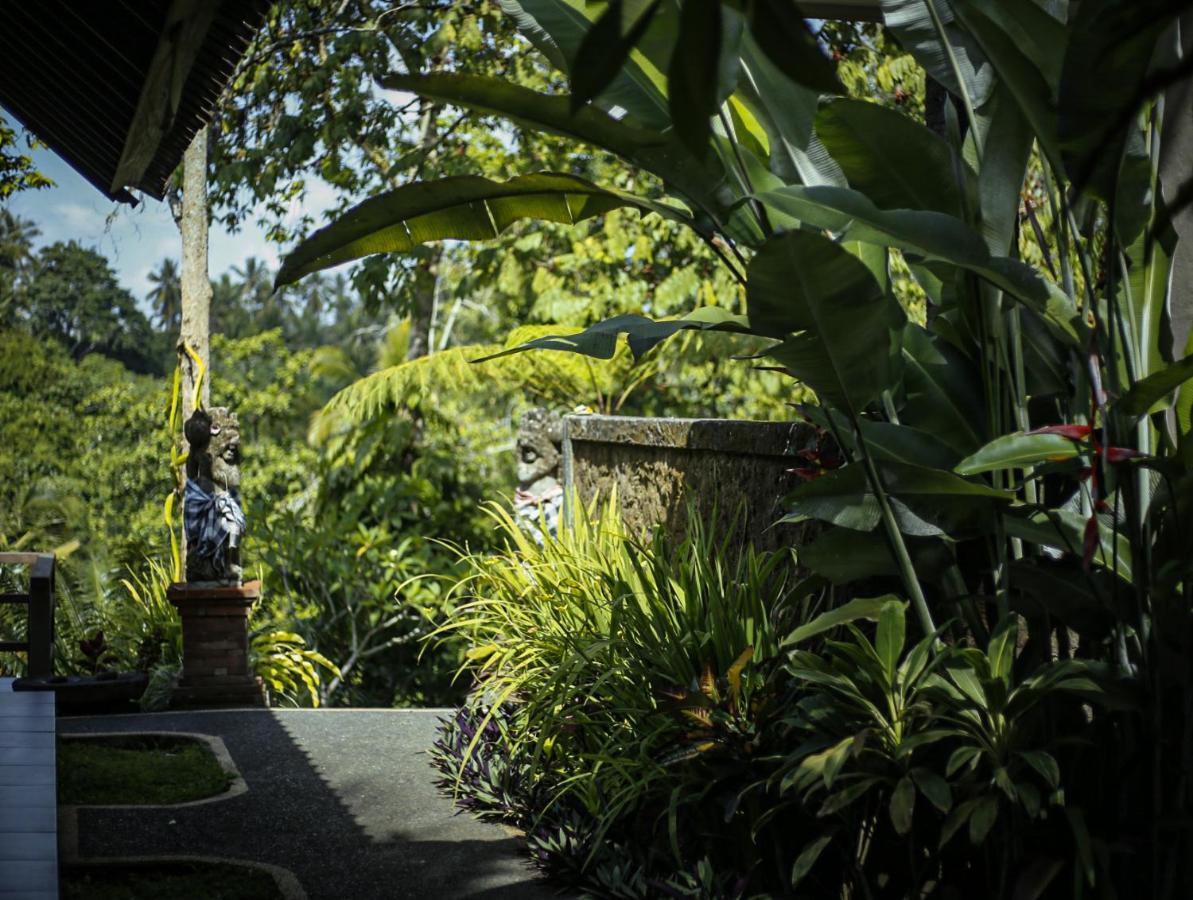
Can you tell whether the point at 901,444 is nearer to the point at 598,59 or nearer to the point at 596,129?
the point at 596,129

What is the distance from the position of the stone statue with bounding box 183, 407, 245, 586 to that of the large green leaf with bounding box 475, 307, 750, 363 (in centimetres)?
614

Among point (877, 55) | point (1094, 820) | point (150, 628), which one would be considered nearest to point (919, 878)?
point (1094, 820)

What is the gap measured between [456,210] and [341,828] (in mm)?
3159

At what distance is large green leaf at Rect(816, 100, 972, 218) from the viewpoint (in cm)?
356

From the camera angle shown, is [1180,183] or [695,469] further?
[695,469]

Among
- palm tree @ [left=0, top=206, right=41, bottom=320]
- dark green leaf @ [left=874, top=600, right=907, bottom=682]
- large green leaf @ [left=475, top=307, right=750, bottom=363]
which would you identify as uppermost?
palm tree @ [left=0, top=206, right=41, bottom=320]

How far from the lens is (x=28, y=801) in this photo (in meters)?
3.57

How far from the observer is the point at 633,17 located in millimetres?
1391

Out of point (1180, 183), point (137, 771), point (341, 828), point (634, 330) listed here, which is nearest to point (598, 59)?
point (634, 330)

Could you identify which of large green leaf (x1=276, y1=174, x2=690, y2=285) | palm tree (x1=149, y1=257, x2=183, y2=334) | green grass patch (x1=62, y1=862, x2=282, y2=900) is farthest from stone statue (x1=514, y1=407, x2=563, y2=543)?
palm tree (x1=149, y1=257, x2=183, y2=334)

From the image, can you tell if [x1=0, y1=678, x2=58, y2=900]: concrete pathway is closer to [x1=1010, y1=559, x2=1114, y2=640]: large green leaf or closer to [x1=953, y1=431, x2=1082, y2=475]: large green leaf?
[x1=953, y1=431, x2=1082, y2=475]: large green leaf

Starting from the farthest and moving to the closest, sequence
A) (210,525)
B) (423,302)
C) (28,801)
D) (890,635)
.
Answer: (423,302)
(210,525)
(28,801)
(890,635)

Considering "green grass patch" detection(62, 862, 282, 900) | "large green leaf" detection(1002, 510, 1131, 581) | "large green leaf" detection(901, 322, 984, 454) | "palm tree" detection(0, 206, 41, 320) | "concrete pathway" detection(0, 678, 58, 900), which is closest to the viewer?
"concrete pathway" detection(0, 678, 58, 900)

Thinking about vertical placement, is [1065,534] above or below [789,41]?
below
